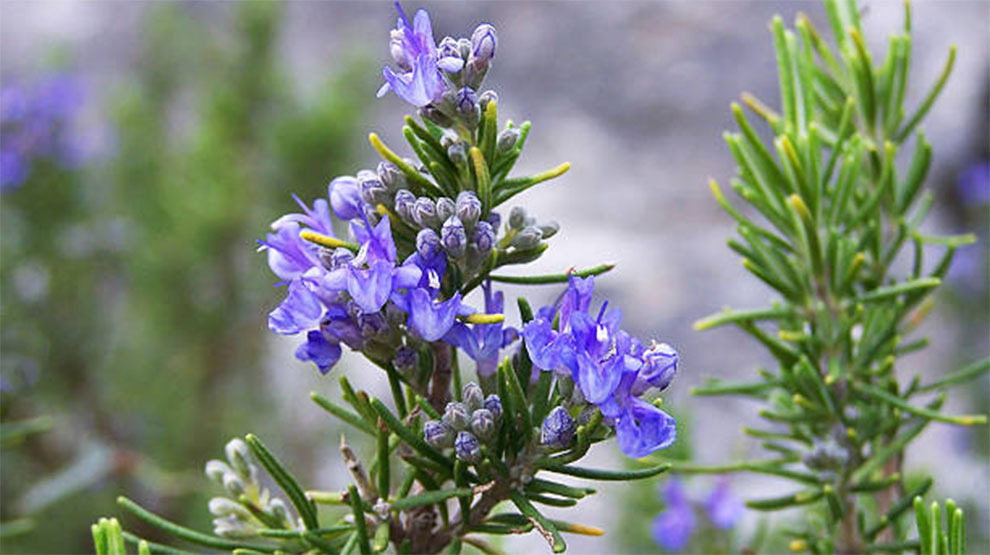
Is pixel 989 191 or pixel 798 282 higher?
pixel 989 191

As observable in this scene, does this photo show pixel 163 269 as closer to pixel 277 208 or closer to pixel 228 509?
pixel 277 208

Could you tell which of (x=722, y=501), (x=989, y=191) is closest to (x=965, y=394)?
(x=989, y=191)

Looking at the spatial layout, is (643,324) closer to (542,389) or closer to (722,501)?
(722,501)

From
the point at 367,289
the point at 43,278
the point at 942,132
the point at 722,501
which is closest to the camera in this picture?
the point at 367,289

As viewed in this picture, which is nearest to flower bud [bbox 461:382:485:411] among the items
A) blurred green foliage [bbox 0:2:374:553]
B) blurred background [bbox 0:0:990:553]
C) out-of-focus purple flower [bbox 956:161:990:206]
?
blurred background [bbox 0:0:990:553]

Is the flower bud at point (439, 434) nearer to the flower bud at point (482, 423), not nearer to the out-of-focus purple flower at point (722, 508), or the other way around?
the flower bud at point (482, 423)

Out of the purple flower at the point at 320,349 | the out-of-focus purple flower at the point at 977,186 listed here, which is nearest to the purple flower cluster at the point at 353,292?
the purple flower at the point at 320,349

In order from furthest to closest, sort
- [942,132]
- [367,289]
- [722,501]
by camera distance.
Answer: [942,132], [722,501], [367,289]
